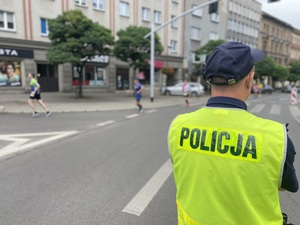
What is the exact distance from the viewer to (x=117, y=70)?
95.2ft

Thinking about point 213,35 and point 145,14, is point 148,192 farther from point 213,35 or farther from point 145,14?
point 213,35

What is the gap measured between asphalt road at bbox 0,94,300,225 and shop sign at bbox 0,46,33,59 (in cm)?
1533

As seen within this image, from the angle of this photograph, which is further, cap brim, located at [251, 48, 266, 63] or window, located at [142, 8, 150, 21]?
window, located at [142, 8, 150, 21]

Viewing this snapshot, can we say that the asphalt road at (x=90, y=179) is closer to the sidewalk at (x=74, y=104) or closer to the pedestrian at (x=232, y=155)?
the pedestrian at (x=232, y=155)

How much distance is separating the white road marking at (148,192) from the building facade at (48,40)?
20507 millimetres

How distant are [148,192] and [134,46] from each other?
744 inches

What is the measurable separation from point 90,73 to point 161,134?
20422mm

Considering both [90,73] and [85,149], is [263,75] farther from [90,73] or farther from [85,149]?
[85,149]

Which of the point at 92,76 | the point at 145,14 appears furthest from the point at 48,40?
the point at 145,14

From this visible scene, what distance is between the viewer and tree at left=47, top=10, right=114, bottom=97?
17.2 metres

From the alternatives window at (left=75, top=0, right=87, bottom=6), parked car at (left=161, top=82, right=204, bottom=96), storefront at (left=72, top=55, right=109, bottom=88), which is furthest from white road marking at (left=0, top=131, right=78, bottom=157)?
parked car at (left=161, top=82, right=204, bottom=96)

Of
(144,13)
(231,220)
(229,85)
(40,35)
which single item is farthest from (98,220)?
(144,13)

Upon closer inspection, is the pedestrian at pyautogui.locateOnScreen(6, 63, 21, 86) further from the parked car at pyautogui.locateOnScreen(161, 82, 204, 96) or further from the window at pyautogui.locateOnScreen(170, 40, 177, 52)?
the window at pyautogui.locateOnScreen(170, 40, 177, 52)

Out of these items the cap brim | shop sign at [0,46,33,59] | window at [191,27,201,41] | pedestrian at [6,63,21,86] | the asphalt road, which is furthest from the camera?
window at [191,27,201,41]
